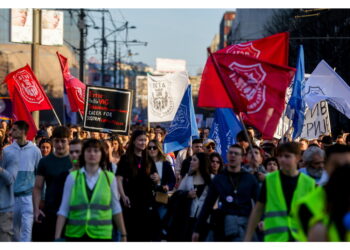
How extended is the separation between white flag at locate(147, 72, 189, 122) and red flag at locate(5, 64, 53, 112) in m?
2.83

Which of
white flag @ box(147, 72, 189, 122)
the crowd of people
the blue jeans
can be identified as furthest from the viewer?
white flag @ box(147, 72, 189, 122)

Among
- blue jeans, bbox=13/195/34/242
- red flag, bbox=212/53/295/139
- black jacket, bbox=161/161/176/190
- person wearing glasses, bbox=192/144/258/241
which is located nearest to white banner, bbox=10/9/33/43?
blue jeans, bbox=13/195/34/242

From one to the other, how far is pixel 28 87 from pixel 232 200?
26.3 feet

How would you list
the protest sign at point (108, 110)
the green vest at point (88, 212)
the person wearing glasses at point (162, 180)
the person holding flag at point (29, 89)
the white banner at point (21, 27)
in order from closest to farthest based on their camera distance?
the green vest at point (88, 212)
the person wearing glasses at point (162, 180)
the protest sign at point (108, 110)
the person holding flag at point (29, 89)
the white banner at point (21, 27)

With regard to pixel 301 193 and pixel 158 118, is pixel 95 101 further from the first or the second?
pixel 301 193

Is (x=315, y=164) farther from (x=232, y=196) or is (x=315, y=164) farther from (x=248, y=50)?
(x=248, y=50)

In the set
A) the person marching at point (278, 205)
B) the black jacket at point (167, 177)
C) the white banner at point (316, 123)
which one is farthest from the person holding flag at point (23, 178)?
the white banner at point (316, 123)

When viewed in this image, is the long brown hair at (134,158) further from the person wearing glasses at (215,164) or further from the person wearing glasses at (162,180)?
the person wearing glasses at (215,164)

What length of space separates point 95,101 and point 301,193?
6.58 meters

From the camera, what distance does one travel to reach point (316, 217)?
3912 millimetres

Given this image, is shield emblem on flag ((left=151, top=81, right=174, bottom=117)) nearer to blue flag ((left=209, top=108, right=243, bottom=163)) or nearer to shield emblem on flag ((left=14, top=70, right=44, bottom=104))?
shield emblem on flag ((left=14, top=70, right=44, bottom=104))

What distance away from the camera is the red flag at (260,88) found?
8.36 meters

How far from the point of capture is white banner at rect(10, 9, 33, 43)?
74.9 feet

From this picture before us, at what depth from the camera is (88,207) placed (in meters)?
6.89
